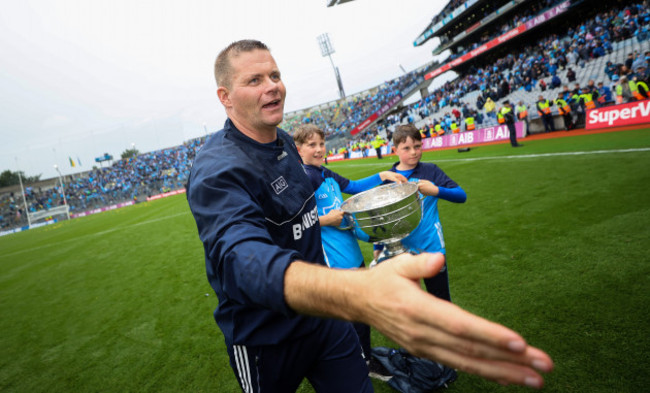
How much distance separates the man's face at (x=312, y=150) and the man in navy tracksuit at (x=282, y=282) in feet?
2.82

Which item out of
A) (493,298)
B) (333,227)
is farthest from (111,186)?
(493,298)

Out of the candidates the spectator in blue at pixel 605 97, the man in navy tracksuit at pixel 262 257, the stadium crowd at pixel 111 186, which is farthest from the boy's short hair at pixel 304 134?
the stadium crowd at pixel 111 186

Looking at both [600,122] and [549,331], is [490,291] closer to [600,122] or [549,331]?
[549,331]

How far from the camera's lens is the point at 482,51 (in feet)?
100

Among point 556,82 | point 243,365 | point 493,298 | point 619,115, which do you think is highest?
point 556,82

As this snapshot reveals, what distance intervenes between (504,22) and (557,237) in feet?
122

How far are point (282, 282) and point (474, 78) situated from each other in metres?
35.6

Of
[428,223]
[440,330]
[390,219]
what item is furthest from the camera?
[428,223]

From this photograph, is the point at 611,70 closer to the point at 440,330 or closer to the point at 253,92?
the point at 253,92

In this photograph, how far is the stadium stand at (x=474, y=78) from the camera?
734 inches

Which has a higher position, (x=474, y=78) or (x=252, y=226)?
(x=474, y=78)

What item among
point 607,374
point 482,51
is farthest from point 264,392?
point 482,51

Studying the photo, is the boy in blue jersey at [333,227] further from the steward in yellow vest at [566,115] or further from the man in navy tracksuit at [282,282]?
the steward in yellow vest at [566,115]

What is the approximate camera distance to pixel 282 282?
32.1 inches
